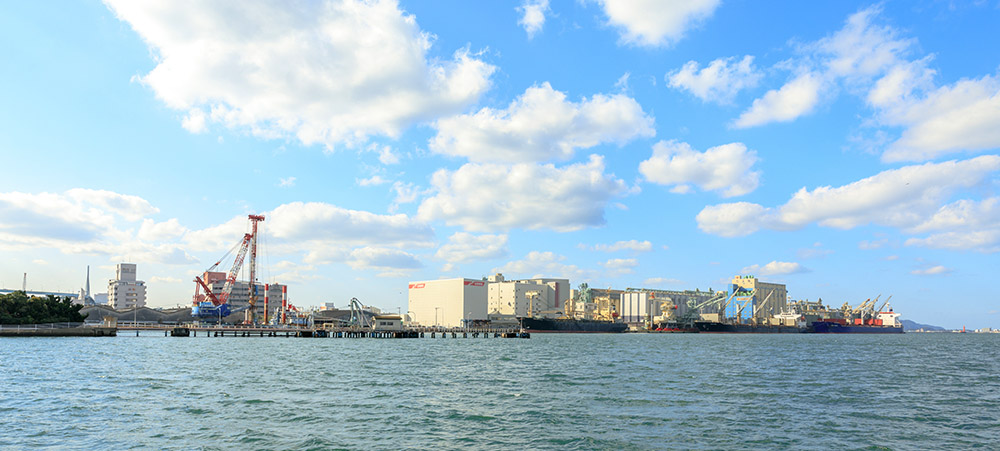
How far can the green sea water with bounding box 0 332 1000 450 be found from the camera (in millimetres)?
26797

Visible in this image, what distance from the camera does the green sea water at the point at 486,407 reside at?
26797 millimetres

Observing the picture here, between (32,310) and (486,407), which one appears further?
(32,310)

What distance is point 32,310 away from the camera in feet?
405

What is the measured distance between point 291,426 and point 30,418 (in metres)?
13.0

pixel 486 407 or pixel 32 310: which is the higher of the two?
pixel 32 310

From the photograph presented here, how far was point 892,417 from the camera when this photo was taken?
109 feet

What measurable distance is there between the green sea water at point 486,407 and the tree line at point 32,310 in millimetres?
72322

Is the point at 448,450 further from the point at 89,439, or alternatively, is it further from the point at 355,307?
the point at 355,307

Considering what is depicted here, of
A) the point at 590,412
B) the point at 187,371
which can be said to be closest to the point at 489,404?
the point at 590,412

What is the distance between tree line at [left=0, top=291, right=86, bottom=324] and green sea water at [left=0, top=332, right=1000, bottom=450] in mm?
72322

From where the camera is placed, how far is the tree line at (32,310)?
119938 mm

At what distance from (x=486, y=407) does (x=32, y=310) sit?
125 m

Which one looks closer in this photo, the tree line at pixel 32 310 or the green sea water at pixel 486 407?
the green sea water at pixel 486 407

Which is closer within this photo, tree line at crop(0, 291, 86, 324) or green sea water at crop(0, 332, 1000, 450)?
green sea water at crop(0, 332, 1000, 450)
